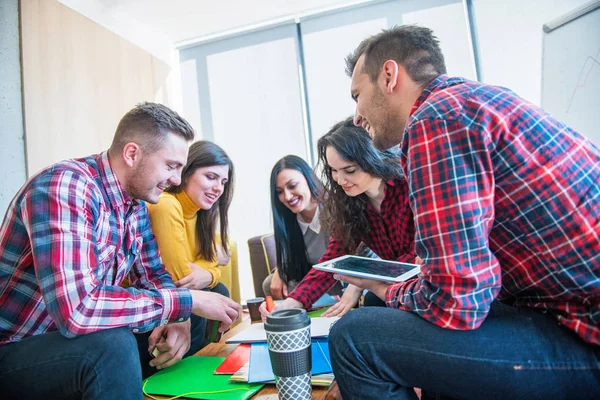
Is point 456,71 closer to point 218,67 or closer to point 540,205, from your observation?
point 218,67

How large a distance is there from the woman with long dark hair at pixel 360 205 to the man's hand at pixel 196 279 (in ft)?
1.55

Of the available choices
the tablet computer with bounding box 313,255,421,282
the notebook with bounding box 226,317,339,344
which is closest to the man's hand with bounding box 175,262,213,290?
the notebook with bounding box 226,317,339,344

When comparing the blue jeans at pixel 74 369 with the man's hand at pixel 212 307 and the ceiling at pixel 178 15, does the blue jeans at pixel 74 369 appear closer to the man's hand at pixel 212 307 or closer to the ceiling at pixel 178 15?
the man's hand at pixel 212 307

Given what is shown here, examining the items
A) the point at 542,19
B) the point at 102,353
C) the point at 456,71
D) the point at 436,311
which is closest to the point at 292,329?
the point at 436,311

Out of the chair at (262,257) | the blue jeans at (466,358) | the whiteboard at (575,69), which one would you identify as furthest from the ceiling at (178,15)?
the blue jeans at (466,358)

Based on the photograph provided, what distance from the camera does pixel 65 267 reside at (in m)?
0.88

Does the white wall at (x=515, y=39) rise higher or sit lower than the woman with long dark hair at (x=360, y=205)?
higher

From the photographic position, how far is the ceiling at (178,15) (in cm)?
312

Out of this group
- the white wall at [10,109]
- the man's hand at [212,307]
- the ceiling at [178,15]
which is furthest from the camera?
the ceiling at [178,15]

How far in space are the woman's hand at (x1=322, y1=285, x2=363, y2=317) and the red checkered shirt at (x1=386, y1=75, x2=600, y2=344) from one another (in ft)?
2.26

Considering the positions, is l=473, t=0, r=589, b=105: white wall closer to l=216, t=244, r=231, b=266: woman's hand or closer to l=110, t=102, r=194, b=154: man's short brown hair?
l=216, t=244, r=231, b=266: woman's hand

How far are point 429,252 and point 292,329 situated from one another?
0.30 m

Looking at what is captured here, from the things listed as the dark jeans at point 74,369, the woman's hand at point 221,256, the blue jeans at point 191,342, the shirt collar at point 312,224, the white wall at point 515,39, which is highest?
the white wall at point 515,39

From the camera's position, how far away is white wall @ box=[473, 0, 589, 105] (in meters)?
3.00
